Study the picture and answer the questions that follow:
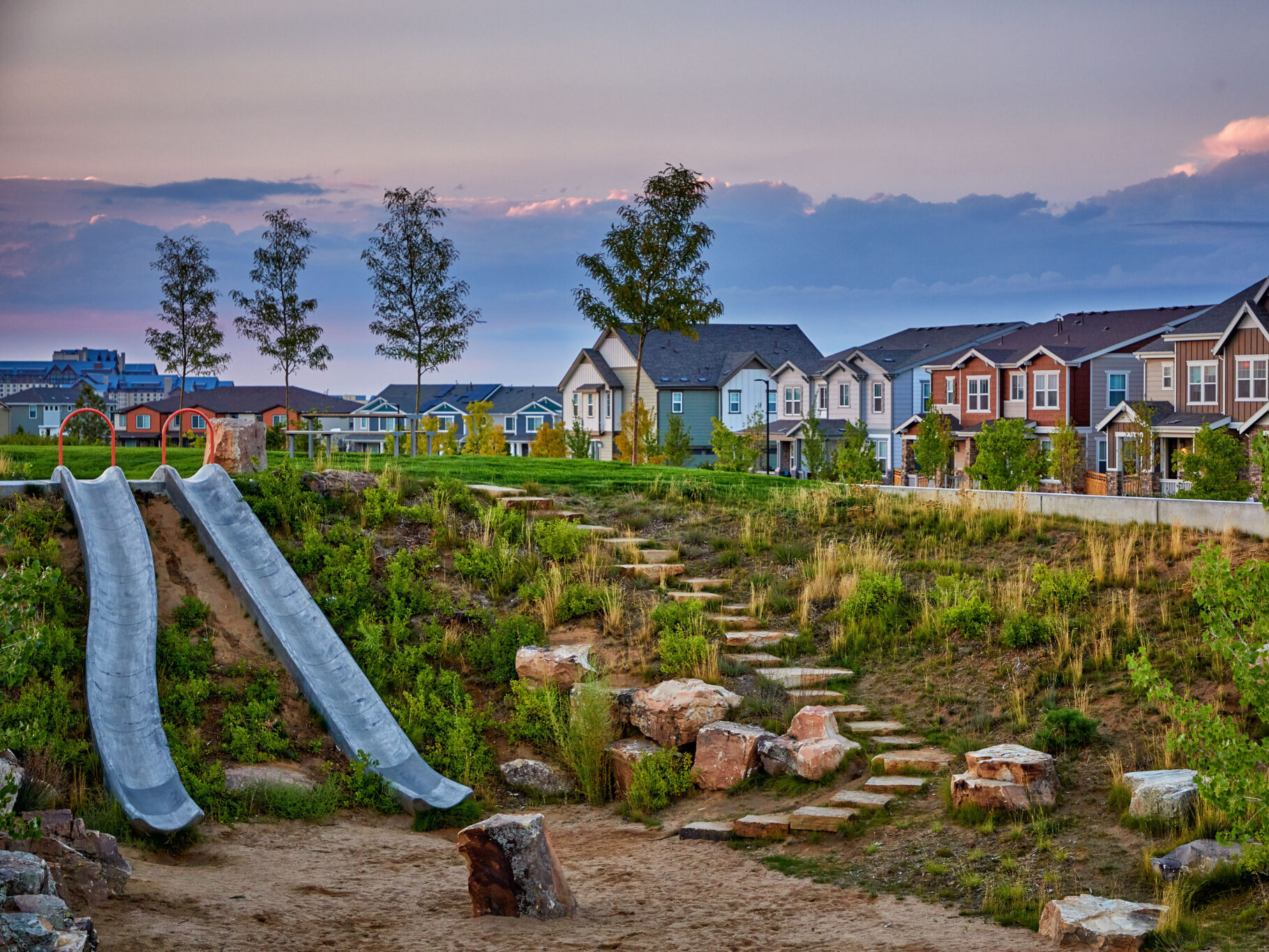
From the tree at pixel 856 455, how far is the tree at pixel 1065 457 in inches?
236

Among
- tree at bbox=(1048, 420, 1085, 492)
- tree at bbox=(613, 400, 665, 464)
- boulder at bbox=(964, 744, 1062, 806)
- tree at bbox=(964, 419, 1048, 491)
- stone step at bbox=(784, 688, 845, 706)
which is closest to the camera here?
boulder at bbox=(964, 744, 1062, 806)

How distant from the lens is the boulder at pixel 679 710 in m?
10.5

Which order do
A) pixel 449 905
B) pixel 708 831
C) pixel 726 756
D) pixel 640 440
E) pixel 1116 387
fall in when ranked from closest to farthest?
pixel 449 905, pixel 708 831, pixel 726 756, pixel 1116 387, pixel 640 440

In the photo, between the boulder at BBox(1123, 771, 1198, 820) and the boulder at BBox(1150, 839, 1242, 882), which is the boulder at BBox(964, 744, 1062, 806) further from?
the boulder at BBox(1150, 839, 1242, 882)

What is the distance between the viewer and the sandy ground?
6.54m

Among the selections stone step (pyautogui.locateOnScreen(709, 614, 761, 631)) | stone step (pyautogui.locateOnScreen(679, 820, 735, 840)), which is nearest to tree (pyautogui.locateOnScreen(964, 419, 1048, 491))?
stone step (pyautogui.locateOnScreen(709, 614, 761, 631))

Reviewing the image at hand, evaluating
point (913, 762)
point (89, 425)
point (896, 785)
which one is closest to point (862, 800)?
point (896, 785)

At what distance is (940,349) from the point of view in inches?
2026

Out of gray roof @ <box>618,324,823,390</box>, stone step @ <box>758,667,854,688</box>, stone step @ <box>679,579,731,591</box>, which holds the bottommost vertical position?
stone step @ <box>758,667,854,688</box>

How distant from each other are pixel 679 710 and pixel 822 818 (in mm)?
2060

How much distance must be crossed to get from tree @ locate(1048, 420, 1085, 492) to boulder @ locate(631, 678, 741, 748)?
30076 mm

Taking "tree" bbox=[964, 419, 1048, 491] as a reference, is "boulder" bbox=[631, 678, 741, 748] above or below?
below

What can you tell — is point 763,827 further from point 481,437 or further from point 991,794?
point 481,437

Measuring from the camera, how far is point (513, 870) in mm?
6977
